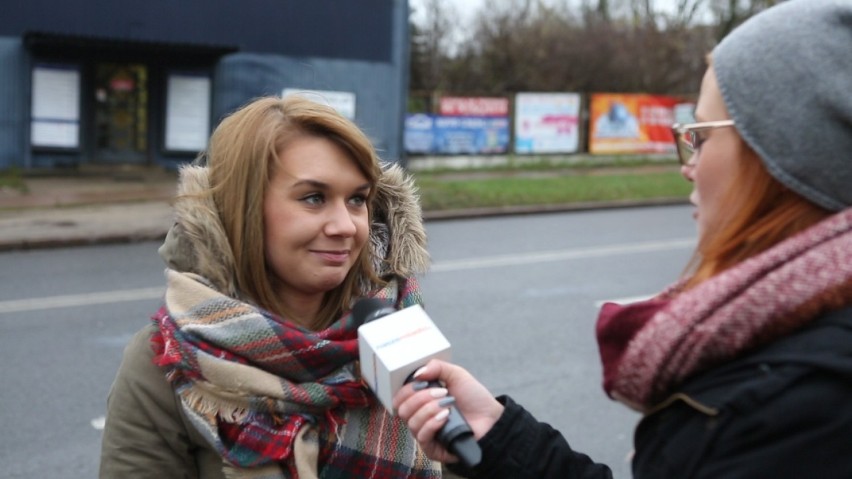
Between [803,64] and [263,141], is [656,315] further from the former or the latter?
[263,141]

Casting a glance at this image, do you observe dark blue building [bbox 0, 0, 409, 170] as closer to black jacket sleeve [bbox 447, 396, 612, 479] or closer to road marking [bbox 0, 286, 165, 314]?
road marking [bbox 0, 286, 165, 314]

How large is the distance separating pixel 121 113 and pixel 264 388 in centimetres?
2020

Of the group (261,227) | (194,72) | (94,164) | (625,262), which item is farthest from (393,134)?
(261,227)

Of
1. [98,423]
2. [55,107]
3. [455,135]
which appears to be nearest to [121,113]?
[55,107]

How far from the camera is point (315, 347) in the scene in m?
2.04

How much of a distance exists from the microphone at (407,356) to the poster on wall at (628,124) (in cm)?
2579

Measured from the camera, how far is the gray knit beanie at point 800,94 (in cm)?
132

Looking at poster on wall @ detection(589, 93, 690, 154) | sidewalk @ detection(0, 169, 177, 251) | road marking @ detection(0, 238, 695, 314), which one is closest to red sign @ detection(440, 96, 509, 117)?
poster on wall @ detection(589, 93, 690, 154)

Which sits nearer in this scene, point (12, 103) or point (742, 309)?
point (742, 309)

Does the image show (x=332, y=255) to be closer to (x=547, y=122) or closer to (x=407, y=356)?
(x=407, y=356)

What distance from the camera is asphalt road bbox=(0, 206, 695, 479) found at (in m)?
5.60

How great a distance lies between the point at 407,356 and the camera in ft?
5.31

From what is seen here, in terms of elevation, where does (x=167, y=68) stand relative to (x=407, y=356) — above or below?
above

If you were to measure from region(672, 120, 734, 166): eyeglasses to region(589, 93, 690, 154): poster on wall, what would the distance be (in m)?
25.5
